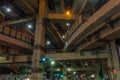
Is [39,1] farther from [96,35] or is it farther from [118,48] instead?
[118,48]

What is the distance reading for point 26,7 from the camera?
878 inches

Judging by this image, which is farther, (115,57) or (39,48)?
(39,48)

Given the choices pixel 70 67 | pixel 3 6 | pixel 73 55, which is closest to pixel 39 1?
pixel 3 6

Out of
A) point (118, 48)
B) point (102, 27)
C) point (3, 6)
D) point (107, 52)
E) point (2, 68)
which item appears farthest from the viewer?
point (2, 68)

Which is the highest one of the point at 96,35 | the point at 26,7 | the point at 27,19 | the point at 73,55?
the point at 26,7

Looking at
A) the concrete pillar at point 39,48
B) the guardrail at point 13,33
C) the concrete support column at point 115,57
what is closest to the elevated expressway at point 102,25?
the concrete support column at point 115,57

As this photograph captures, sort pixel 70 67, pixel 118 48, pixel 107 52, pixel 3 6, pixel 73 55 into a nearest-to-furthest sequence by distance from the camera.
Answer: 1. pixel 118 48
2. pixel 107 52
3. pixel 73 55
4. pixel 3 6
5. pixel 70 67

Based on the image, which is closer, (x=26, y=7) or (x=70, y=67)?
(x=26, y=7)

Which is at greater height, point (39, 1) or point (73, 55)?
point (39, 1)

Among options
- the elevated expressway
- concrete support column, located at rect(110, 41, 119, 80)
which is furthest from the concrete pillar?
concrete support column, located at rect(110, 41, 119, 80)

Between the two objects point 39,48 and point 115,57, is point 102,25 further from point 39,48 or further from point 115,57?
point 39,48

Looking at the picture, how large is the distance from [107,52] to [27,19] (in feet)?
41.4

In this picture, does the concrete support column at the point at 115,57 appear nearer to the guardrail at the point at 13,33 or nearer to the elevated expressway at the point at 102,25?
the elevated expressway at the point at 102,25

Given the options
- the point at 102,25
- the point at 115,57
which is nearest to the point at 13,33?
the point at 102,25
